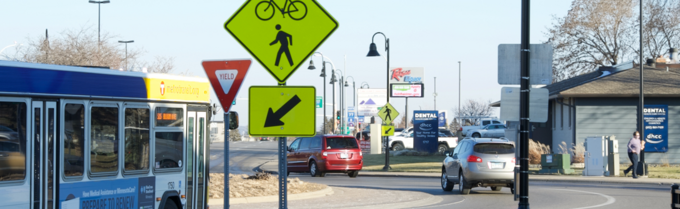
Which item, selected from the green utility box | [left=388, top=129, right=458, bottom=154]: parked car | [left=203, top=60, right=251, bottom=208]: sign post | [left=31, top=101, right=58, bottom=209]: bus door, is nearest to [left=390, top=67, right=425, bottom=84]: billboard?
[left=388, top=129, right=458, bottom=154]: parked car

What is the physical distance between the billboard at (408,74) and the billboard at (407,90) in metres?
17.9

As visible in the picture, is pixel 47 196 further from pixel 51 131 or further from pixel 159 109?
pixel 159 109

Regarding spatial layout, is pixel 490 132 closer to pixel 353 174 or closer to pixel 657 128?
pixel 657 128

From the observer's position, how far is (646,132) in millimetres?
32875

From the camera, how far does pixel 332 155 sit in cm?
2583

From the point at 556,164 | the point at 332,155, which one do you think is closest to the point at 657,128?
the point at 556,164

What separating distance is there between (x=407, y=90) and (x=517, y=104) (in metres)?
50.7

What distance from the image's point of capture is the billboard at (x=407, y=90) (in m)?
60.8

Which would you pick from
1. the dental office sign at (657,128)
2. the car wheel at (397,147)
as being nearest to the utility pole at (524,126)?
the dental office sign at (657,128)

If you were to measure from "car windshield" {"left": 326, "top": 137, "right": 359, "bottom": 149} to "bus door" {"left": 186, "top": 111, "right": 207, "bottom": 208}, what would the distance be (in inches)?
592

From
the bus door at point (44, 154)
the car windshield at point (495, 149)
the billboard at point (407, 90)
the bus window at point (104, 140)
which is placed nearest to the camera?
the bus door at point (44, 154)

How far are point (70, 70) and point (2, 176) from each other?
1.51m

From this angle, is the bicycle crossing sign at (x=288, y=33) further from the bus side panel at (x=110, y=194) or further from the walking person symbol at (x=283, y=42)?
the bus side panel at (x=110, y=194)

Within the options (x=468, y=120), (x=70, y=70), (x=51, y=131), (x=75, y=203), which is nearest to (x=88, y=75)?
(x=70, y=70)
